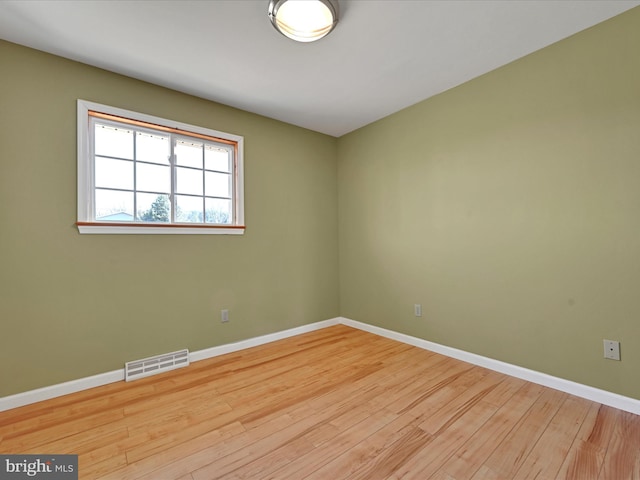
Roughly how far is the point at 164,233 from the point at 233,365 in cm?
138

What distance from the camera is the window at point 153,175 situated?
7.56ft

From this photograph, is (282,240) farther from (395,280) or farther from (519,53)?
(519,53)

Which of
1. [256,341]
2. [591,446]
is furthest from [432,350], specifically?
[256,341]

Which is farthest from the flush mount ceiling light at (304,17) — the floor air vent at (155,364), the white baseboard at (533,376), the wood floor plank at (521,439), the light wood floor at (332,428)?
the white baseboard at (533,376)

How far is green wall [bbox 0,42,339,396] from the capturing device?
2.02 metres

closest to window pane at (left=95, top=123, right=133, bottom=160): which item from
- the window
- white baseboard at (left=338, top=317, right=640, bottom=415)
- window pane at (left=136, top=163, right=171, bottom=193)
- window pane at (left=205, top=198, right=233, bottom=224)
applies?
the window

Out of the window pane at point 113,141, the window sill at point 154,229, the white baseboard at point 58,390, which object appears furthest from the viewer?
the window pane at point 113,141

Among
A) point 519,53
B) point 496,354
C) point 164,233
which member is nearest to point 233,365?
point 164,233

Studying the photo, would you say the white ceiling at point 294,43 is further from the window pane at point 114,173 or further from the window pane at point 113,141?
the window pane at point 114,173

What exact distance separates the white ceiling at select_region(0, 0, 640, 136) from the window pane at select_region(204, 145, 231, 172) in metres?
0.51

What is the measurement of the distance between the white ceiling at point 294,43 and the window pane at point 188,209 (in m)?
1.02

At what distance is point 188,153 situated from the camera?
282cm

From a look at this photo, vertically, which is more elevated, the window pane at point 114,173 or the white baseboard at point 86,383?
the window pane at point 114,173

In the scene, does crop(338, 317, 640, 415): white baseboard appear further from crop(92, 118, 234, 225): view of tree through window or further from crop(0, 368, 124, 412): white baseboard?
crop(0, 368, 124, 412): white baseboard
